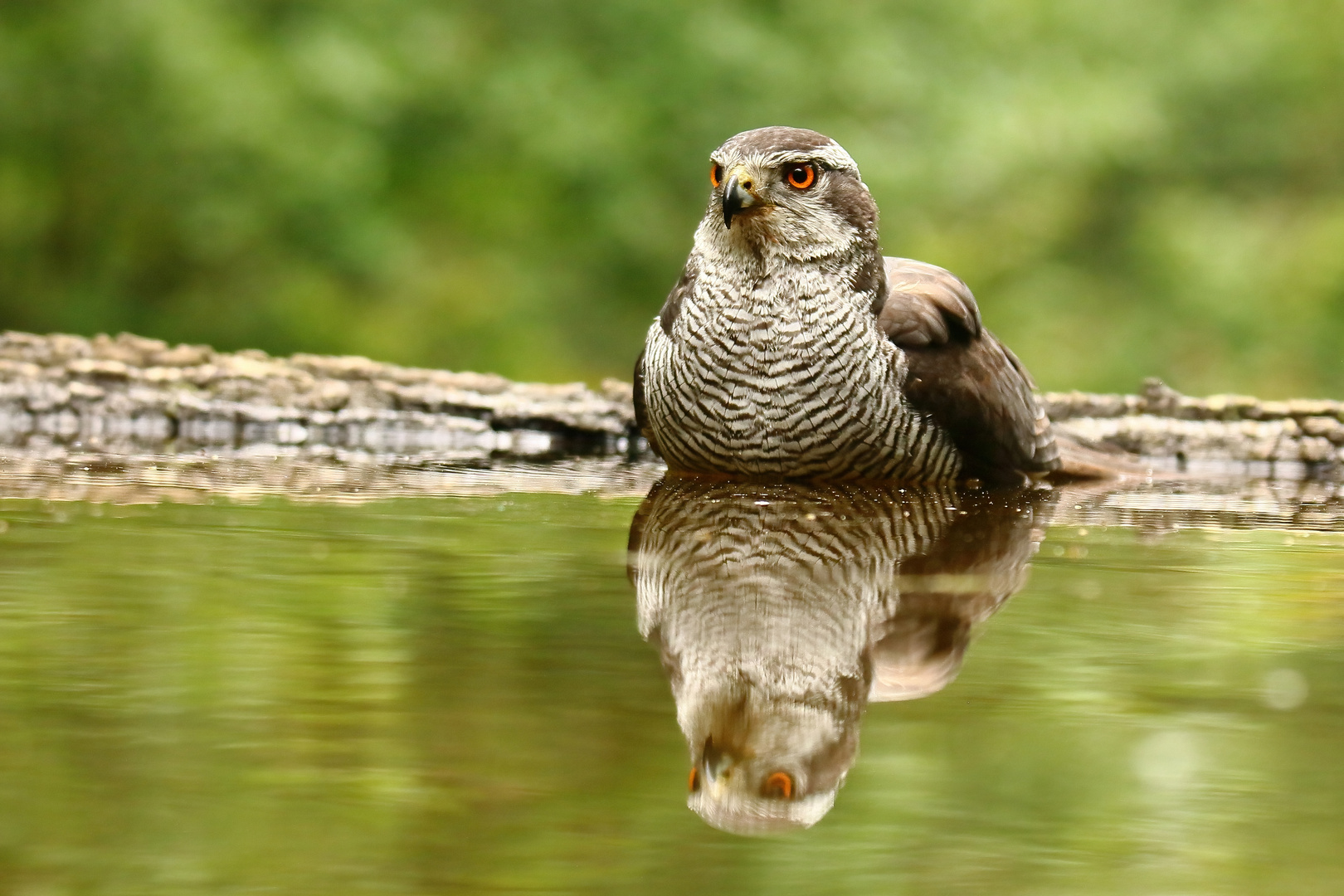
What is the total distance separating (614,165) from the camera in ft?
47.5

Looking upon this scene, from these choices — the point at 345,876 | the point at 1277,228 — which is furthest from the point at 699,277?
the point at 1277,228

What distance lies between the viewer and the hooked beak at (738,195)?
427 centimetres

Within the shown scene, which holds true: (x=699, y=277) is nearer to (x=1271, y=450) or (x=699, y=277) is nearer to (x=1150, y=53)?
(x=1271, y=450)

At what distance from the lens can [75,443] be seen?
16.1ft

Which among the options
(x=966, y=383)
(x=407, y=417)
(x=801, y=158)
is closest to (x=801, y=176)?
(x=801, y=158)

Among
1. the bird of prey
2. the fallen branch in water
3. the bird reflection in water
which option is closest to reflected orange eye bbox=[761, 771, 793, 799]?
the bird reflection in water

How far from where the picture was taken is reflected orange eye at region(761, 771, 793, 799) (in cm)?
160

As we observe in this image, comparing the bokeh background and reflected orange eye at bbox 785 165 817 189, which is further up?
the bokeh background

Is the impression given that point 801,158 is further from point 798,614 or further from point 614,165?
point 614,165

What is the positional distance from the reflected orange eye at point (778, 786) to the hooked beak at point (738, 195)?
109 inches

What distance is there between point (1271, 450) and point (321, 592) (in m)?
4.00

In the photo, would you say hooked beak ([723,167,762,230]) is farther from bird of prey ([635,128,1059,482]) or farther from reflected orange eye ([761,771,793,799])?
reflected orange eye ([761,771,793,799])

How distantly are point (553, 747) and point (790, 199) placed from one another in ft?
9.77

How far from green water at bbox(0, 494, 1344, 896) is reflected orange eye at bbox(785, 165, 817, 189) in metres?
2.03
